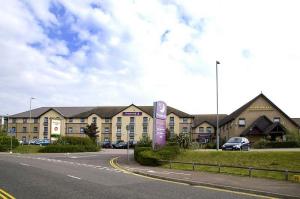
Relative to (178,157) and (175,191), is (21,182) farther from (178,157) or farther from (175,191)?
(178,157)

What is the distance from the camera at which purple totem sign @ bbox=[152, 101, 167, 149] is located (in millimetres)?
37688

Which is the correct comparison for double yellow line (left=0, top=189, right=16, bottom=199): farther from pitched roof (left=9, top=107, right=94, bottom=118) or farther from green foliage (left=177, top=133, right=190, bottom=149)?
pitched roof (left=9, top=107, right=94, bottom=118)

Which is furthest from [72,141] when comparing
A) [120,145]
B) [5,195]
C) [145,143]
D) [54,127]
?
[5,195]

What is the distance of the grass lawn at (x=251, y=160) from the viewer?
77.5 ft

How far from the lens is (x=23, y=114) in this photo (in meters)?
116

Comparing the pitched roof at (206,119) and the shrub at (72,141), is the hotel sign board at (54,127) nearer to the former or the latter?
the shrub at (72,141)

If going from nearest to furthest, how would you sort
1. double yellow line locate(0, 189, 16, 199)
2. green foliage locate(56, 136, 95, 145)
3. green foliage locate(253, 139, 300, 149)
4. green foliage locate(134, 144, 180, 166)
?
double yellow line locate(0, 189, 16, 199), green foliage locate(134, 144, 180, 166), green foliage locate(253, 139, 300, 149), green foliage locate(56, 136, 95, 145)

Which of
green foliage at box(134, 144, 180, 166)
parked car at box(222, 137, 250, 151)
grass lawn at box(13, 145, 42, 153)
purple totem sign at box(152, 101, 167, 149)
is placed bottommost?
grass lawn at box(13, 145, 42, 153)

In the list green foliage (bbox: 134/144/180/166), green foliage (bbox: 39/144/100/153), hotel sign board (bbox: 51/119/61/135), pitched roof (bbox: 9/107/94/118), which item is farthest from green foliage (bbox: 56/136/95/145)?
pitched roof (bbox: 9/107/94/118)

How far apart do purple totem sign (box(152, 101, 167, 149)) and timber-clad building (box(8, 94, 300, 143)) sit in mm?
40782

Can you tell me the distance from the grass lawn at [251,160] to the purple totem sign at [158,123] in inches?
190

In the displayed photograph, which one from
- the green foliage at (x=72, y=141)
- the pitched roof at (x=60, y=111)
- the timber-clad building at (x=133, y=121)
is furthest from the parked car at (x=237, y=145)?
the pitched roof at (x=60, y=111)

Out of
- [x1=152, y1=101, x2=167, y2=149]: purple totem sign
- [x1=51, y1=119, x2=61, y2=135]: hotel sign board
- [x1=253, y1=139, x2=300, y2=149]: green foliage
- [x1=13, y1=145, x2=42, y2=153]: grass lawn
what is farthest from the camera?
[x1=51, y1=119, x2=61, y2=135]: hotel sign board

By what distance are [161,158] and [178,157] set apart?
195 cm
